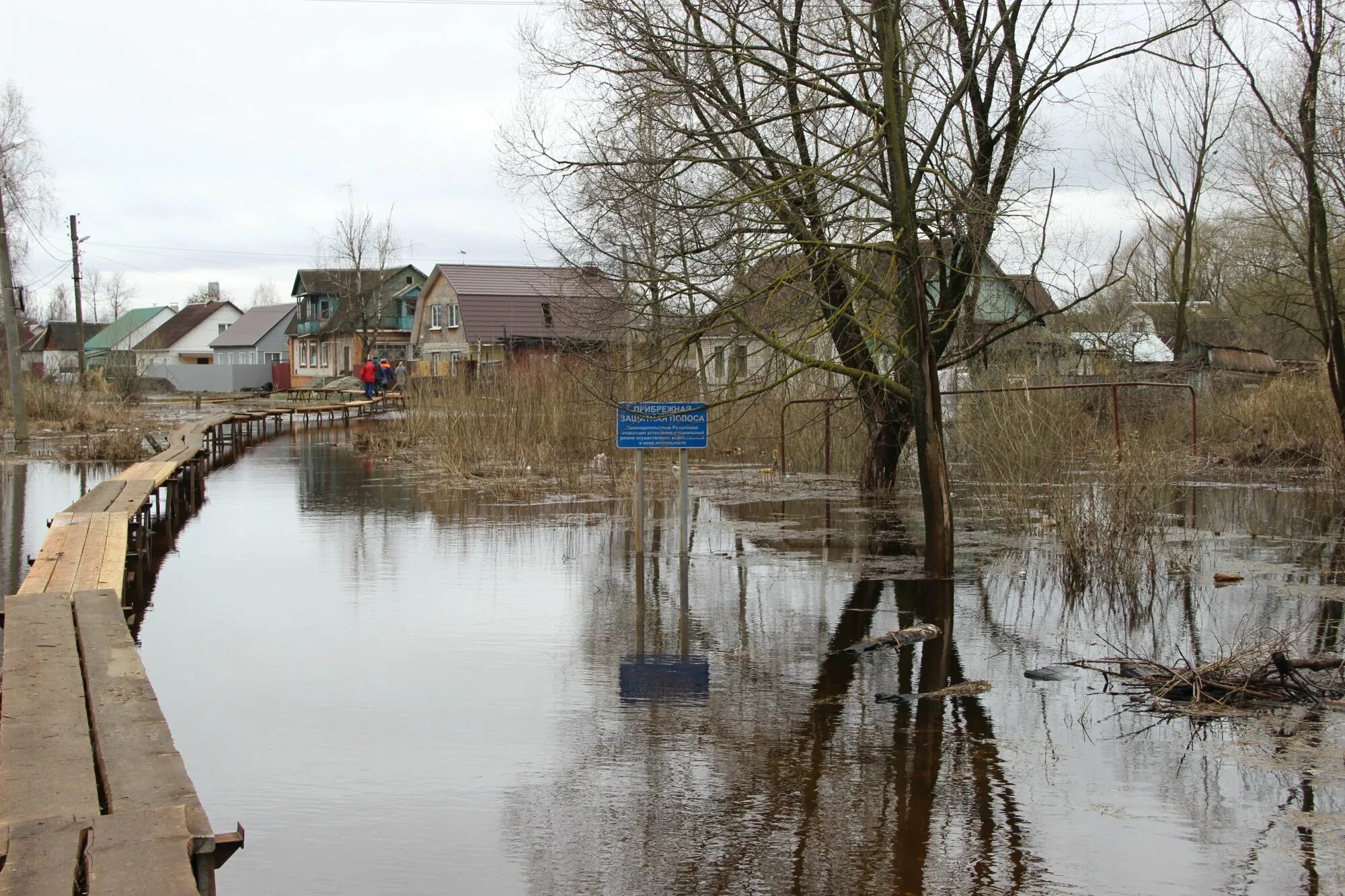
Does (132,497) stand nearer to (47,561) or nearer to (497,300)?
(47,561)

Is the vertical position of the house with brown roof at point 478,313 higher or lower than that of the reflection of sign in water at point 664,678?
higher

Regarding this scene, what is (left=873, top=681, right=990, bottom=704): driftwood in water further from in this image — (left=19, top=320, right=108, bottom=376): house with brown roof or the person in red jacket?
(left=19, top=320, right=108, bottom=376): house with brown roof

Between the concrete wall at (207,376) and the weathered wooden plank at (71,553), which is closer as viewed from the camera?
the weathered wooden plank at (71,553)

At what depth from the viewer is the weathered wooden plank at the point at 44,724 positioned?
15.3 feet

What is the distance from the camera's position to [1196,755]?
6.39m

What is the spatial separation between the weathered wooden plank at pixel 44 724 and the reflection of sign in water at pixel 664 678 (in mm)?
2947

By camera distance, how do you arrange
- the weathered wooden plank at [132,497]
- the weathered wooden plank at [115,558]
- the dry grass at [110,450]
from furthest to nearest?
the dry grass at [110,450] < the weathered wooden plank at [132,497] < the weathered wooden plank at [115,558]

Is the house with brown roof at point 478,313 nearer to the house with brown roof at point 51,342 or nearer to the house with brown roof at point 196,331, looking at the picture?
the house with brown roof at point 196,331

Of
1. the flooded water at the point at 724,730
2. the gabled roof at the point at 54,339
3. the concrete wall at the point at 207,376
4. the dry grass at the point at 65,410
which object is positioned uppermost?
the gabled roof at the point at 54,339

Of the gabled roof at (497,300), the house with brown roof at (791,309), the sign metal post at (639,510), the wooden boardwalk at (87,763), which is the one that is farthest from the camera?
the gabled roof at (497,300)

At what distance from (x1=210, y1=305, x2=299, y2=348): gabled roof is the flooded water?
87627mm

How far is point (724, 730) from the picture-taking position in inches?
267

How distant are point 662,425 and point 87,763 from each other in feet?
24.0

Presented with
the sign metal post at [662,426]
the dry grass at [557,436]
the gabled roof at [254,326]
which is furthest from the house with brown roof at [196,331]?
the sign metal post at [662,426]
